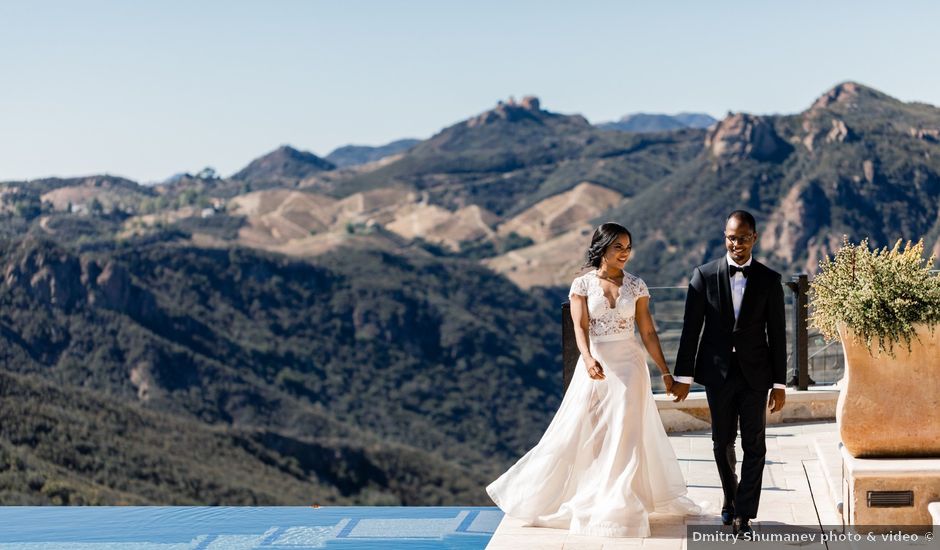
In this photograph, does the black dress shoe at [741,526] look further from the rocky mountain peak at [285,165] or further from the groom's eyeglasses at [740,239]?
the rocky mountain peak at [285,165]

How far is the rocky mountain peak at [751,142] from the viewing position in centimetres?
9694

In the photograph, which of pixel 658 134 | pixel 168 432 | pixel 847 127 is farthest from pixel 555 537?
pixel 658 134

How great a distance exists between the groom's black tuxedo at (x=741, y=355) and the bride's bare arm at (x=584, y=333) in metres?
0.41

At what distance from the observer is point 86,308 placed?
79188 millimetres

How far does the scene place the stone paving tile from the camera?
5.30m

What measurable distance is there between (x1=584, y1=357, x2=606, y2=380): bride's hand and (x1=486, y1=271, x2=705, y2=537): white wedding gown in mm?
103

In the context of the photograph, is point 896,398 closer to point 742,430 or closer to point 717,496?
point 742,430

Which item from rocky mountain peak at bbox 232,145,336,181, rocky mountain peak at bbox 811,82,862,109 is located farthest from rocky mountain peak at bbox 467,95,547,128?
rocky mountain peak at bbox 811,82,862,109

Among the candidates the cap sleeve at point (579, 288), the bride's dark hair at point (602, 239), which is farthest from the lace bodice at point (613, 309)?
the bride's dark hair at point (602, 239)

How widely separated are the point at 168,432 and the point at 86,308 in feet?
83.5

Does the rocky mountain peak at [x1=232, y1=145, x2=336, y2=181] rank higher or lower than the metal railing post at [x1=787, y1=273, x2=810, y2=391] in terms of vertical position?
higher

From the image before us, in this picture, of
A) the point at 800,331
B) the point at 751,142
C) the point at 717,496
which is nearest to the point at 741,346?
the point at 717,496

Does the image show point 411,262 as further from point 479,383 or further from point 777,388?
point 777,388

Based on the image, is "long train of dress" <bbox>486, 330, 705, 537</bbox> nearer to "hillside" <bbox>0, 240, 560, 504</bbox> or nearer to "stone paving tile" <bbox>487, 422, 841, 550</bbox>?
"stone paving tile" <bbox>487, 422, 841, 550</bbox>
